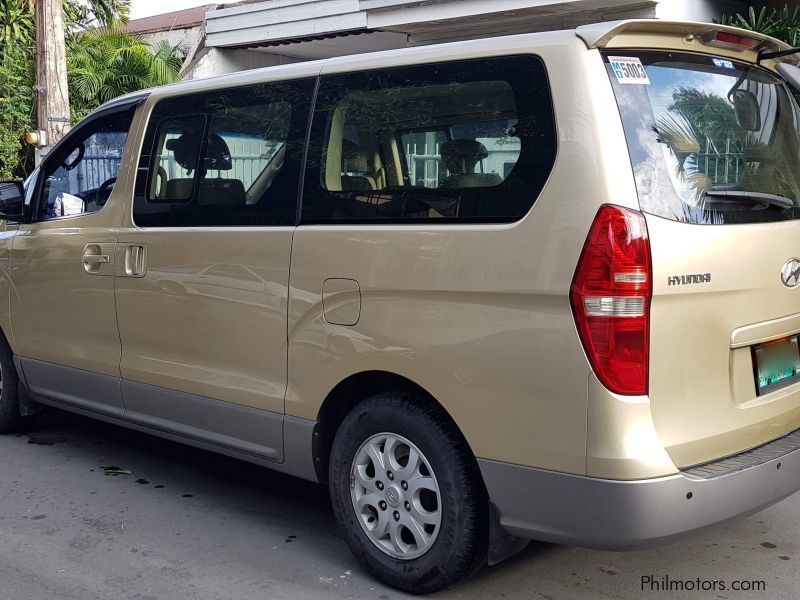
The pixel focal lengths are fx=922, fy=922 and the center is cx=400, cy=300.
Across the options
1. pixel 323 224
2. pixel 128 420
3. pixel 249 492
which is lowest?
pixel 249 492

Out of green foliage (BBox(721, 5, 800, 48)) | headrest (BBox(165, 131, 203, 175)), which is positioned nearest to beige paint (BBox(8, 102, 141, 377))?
headrest (BBox(165, 131, 203, 175))

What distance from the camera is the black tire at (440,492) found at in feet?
10.8

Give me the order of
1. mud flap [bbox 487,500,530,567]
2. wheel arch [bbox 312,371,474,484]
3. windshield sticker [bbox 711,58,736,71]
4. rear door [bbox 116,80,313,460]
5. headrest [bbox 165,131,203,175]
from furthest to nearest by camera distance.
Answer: headrest [bbox 165,131,203,175], rear door [bbox 116,80,313,460], wheel arch [bbox 312,371,474,484], windshield sticker [bbox 711,58,736,71], mud flap [bbox 487,500,530,567]

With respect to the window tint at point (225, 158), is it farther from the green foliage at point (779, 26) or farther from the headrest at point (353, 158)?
the green foliage at point (779, 26)

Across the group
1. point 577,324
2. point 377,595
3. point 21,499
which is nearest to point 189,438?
point 21,499

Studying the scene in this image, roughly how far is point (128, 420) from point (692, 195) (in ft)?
9.93

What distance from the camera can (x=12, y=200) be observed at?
5.36m

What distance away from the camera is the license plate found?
3.30 meters

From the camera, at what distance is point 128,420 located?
4707 mm

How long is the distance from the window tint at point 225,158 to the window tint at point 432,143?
0.15 m

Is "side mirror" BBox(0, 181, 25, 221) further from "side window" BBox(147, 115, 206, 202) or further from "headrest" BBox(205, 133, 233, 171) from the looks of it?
"headrest" BBox(205, 133, 233, 171)

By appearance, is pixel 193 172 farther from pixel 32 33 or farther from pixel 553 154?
pixel 32 33

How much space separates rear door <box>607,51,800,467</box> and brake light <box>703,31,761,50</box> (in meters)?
0.06

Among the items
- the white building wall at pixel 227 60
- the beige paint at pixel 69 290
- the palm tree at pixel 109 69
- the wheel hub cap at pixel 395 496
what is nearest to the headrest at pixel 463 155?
the wheel hub cap at pixel 395 496
